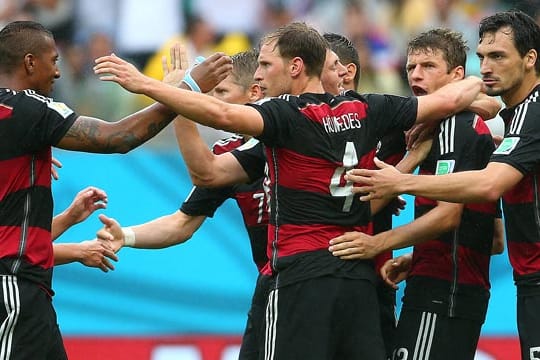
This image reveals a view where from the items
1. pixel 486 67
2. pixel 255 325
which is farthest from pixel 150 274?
pixel 486 67

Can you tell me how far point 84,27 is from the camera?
12797 millimetres

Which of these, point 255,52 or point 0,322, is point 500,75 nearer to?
point 255,52

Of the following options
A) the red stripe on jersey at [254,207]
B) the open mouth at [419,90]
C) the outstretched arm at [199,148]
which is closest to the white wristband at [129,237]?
the red stripe on jersey at [254,207]

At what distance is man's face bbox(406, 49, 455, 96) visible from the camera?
743cm

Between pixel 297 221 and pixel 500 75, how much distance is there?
1.59m

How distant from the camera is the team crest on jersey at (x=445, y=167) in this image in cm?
715

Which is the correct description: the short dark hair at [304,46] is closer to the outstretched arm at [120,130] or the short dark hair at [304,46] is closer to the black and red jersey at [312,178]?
the black and red jersey at [312,178]

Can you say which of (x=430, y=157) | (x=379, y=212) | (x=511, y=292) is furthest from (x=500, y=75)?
(x=511, y=292)

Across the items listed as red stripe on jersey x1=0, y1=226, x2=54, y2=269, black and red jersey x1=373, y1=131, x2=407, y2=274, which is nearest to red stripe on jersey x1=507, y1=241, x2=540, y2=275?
black and red jersey x1=373, y1=131, x2=407, y2=274

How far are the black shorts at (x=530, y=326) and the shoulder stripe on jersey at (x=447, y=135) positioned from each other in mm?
1004

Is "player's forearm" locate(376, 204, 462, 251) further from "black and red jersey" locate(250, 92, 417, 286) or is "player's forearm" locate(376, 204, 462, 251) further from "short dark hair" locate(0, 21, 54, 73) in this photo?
"short dark hair" locate(0, 21, 54, 73)

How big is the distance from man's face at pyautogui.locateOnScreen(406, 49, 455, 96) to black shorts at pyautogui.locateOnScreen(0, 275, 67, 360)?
2.69m

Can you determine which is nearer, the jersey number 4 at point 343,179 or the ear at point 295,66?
the jersey number 4 at point 343,179

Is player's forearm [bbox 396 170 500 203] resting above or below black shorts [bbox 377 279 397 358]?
above
